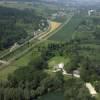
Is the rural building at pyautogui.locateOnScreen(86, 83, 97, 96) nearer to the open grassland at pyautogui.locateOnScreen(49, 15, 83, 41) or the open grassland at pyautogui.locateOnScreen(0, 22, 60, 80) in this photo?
the open grassland at pyautogui.locateOnScreen(0, 22, 60, 80)

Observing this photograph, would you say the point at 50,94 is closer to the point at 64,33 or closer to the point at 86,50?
the point at 86,50

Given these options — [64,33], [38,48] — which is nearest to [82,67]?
[38,48]

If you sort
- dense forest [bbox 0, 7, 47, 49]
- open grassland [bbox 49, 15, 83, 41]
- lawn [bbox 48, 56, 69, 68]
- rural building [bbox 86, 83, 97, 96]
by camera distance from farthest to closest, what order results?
open grassland [bbox 49, 15, 83, 41], dense forest [bbox 0, 7, 47, 49], lawn [bbox 48, 56, 69, 68], rural building [bbox 86, 83, 97, 96]

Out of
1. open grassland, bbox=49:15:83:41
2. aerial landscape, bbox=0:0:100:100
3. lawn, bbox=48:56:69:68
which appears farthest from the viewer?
open grassland, bbox=49:15:83:41

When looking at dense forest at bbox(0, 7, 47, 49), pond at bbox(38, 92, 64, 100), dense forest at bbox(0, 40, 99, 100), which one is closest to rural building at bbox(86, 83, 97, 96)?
dense forest at bbox(0, 40, 99, 100)

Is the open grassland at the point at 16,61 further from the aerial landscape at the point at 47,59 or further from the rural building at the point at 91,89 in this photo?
the rural building at the point at 91,89

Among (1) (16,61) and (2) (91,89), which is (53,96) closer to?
(2) (91,89)

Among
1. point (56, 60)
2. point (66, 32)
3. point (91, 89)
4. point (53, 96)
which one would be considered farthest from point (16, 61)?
point (66, 32)

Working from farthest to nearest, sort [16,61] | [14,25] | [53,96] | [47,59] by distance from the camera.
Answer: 1. [14,25]
2. [47,59]
3. [16,61]
4. [53,96]
